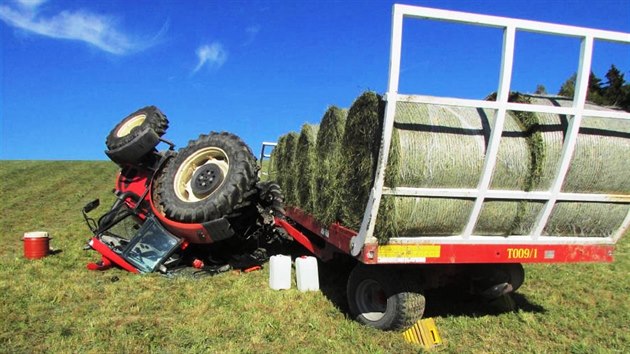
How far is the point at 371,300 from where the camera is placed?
4992 millimetres

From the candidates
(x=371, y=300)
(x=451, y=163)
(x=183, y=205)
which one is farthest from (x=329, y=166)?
(x=183, y=205)

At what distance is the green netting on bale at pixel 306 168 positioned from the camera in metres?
6.15

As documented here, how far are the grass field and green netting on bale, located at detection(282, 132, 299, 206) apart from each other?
1193 millimetres

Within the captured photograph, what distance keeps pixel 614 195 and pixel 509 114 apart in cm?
124

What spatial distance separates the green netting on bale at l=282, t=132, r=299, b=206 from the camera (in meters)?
7.32

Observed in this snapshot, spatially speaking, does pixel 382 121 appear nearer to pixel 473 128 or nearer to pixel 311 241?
pixel 473 128

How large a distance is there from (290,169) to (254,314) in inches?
117

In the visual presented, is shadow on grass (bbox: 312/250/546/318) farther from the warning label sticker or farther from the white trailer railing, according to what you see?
the white trailer railing

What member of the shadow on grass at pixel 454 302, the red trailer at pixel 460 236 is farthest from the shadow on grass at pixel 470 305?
the red trailer at pixel 460 236

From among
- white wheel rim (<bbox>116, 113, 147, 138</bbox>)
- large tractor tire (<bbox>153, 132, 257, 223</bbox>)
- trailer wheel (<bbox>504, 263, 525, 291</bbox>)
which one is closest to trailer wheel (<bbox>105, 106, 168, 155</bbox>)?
white wheel rim (<bbox>116, 113, 147, 138</bbox>)

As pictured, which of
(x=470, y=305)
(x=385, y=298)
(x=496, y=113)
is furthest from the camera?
(x=470, y=305)

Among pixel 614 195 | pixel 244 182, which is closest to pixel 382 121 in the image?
pixel 614 195

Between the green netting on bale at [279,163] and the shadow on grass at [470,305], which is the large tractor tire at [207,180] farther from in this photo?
the shadow on grass at [470,305]

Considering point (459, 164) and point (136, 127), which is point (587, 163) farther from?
point (136, 127)
